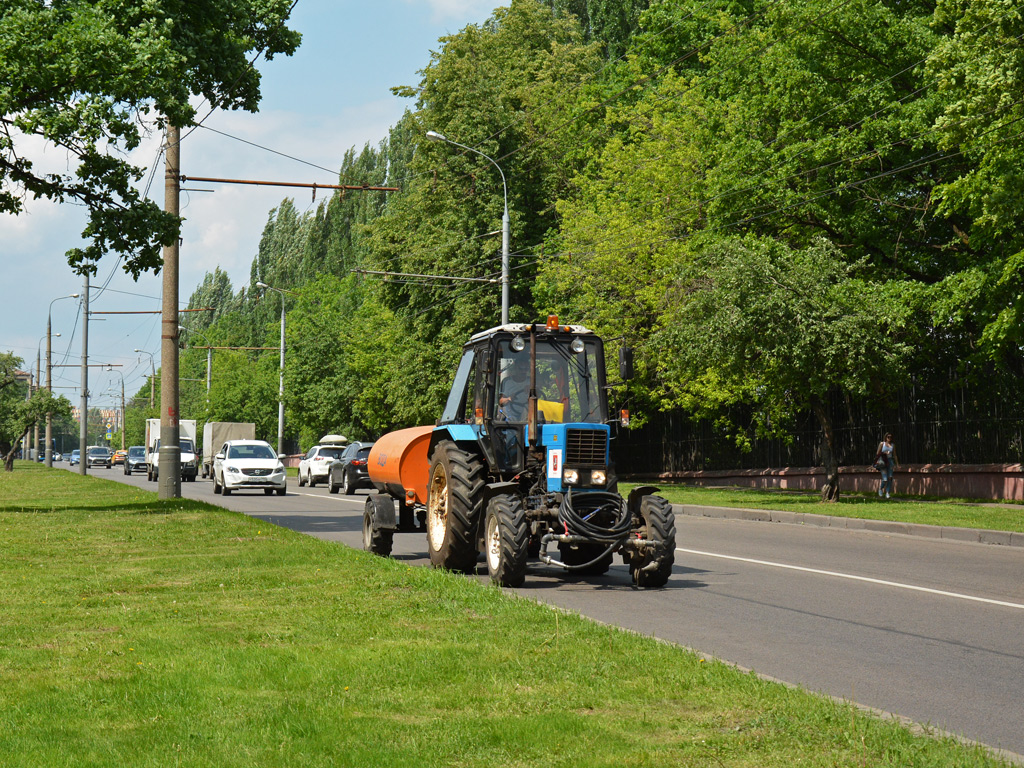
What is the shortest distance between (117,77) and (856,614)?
47.6 feet

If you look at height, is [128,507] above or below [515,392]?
below

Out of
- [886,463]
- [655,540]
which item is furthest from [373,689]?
[886,463]

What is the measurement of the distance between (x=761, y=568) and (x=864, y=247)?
19.2m

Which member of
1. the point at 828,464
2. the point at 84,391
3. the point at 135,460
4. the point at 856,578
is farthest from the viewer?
the point at 135,460

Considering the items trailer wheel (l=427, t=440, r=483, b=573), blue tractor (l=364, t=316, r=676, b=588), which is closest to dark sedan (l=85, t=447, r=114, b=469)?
trailer wheel (l=427, t=440, r=483, b=573)

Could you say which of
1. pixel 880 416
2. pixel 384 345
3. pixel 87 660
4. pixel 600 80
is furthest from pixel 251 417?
pixel 87 660

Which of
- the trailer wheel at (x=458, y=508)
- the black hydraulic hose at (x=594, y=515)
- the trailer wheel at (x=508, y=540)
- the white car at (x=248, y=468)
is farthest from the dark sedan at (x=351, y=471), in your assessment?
the black hydraulic hose at (x=594, y=515)

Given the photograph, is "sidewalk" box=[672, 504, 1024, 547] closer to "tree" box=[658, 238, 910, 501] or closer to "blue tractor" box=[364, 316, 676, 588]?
"tree" box=[658, 238, 910, 501]

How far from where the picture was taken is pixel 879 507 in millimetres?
25812

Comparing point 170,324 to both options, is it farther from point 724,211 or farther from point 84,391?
point 84,391

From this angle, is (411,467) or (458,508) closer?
(458,508)

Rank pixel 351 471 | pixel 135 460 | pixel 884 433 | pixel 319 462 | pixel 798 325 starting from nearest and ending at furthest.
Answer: pixel 798 325 → pixel 884 433 → pixel 351 471 → pixel 319 462 → pixel 135 460

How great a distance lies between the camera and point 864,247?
3164cm

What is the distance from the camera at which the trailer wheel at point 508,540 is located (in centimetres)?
1157
